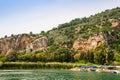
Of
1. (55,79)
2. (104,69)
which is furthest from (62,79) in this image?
(104,69)

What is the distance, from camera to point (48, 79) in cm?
12212

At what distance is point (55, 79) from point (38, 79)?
229 inches

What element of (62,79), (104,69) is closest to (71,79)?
(62,79)

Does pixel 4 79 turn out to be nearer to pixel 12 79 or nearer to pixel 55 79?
pixel 12 79

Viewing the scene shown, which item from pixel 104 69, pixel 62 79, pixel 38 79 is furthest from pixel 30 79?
pixel 104 69

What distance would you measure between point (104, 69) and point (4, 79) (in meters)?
90.8

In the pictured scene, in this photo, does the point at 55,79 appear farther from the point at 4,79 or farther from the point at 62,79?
the point at 4,79

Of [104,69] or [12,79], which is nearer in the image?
[12,79]

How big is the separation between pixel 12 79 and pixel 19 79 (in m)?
2.48

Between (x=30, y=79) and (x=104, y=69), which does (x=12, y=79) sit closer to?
(x=30, y=79)

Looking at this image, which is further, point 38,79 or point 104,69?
point 104,69

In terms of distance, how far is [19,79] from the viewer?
122m

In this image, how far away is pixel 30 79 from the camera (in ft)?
399

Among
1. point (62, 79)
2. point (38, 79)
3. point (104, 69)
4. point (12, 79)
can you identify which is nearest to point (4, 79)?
point (12, 79)
